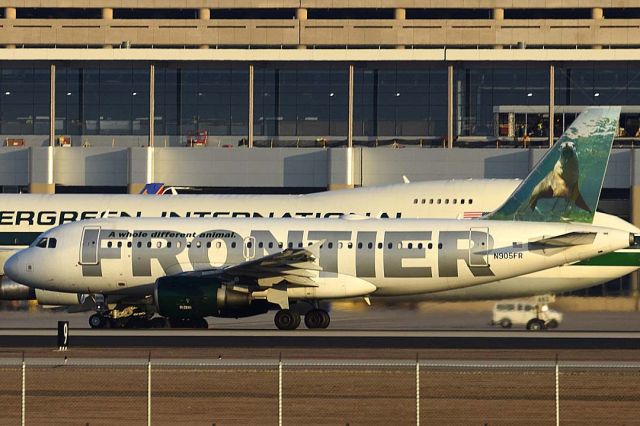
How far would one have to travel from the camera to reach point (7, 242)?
63531 mm

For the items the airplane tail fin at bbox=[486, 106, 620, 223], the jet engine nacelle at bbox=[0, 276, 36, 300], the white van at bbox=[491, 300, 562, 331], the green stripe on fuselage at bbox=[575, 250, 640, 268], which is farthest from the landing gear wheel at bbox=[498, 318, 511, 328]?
the jet engine nacelle at bbox=[0, 276, 36, 300]

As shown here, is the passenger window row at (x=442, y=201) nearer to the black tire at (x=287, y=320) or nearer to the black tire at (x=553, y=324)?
the black tire at (x=553, y=324)

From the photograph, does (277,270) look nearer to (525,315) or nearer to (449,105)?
(525,315)

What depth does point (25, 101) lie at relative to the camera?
98.4 meters

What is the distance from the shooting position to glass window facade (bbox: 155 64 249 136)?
319ft

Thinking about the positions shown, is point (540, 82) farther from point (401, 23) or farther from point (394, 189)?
point (394, 189)

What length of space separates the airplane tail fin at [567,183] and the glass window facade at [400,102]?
40276mm

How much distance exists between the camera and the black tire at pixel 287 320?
52406 millimetres

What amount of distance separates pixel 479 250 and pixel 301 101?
46.3 metres

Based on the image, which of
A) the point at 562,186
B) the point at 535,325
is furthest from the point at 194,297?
the point at 562,186

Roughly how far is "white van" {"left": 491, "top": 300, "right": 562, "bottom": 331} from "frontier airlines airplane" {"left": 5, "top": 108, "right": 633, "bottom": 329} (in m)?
1.89

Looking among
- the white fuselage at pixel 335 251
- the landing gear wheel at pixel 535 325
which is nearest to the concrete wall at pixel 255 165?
the landing gear wheel at pixel 535 325

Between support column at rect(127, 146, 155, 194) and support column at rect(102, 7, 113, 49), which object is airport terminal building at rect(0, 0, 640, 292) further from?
support column at rect(102, 7, 113, 49)
